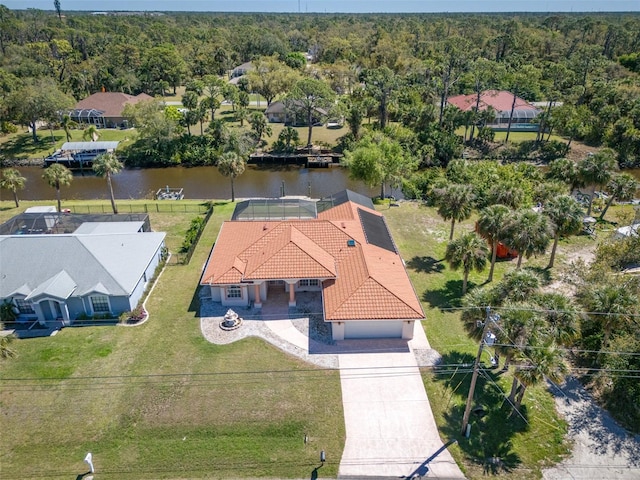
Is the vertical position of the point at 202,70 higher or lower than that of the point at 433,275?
higher

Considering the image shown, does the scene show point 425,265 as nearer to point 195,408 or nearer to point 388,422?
point 388,422

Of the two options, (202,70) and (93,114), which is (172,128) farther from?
(202,70)

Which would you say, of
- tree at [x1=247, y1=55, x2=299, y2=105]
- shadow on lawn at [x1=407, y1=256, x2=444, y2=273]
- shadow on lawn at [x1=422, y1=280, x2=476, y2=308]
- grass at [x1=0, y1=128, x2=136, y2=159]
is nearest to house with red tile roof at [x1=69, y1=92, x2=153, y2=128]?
grass at [x1=0, y1=128, x2=136, y2=159]

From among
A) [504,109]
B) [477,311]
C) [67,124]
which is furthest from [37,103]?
[504,109]

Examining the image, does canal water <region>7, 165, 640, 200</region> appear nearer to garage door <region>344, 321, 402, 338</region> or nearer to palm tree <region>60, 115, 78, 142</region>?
palm tree <region>60, 115, 78, 142</region>

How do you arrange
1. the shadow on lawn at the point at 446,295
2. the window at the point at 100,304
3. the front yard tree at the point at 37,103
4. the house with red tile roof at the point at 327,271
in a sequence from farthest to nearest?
the front yard tree at the point at 37,103 → the shadow on lawn at the point at 446,295 → the window at the point at 100,304 → the house with red tile roof at the point at 327,271

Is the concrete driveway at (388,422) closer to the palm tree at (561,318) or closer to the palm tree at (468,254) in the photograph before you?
the palm tree at (561,318)

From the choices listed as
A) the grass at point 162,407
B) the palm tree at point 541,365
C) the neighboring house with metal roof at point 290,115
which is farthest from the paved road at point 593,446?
the neighboring house with metal roof at point 290,115

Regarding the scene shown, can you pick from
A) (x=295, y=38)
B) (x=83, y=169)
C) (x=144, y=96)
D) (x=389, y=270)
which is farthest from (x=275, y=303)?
(x=295, y=38)
